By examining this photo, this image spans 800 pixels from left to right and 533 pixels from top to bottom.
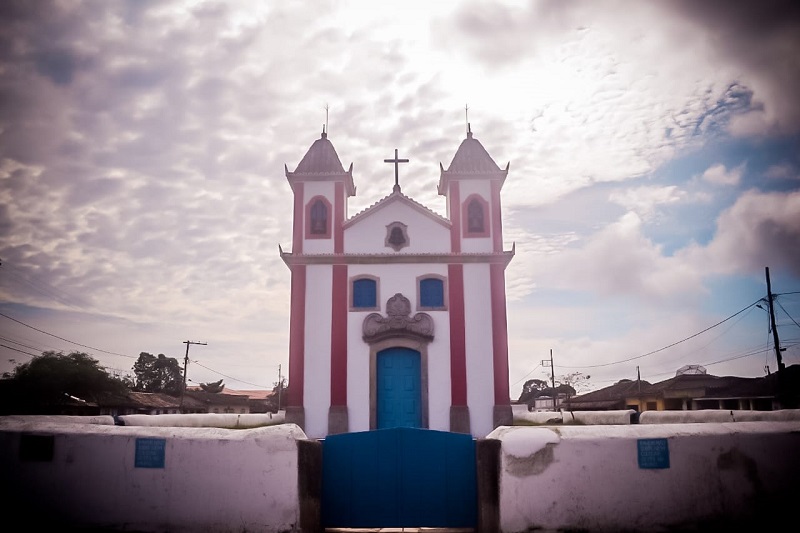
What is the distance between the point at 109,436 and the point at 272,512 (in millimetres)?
2454

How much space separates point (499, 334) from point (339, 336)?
4.71 meters

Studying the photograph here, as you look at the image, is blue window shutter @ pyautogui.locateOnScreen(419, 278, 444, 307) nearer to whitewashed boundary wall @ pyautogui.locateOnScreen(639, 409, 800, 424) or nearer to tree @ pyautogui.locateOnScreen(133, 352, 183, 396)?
whitewashed boundary wall @ pyautogui.locateOnScreen(639, 409, 800, 424)

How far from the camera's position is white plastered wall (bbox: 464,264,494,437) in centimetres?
1725

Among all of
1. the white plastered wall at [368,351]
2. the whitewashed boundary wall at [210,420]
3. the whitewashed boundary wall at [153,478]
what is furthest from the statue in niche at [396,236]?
the whitewashed boundary wall at [153,478]

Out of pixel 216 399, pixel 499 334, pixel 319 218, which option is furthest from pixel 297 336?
pixel 216 399

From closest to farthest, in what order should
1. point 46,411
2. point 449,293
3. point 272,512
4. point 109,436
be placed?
1. point 272,512
2. point 109,436
3. point 449,293
4. point 46,411

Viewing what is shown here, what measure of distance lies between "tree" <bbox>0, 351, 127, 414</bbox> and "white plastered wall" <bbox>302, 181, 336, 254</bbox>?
29.5m

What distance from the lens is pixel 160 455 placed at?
7.86m

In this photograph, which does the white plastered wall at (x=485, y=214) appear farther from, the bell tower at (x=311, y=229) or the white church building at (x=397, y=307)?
the bell tower at (x=311, y=229)

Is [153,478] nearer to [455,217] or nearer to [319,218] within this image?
[319,218]

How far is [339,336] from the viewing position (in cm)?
1784

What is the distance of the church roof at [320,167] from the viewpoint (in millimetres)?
19422

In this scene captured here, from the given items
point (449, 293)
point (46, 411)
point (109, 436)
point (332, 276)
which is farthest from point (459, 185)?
point (46, 411)

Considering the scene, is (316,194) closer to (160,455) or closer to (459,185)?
(459,185)
